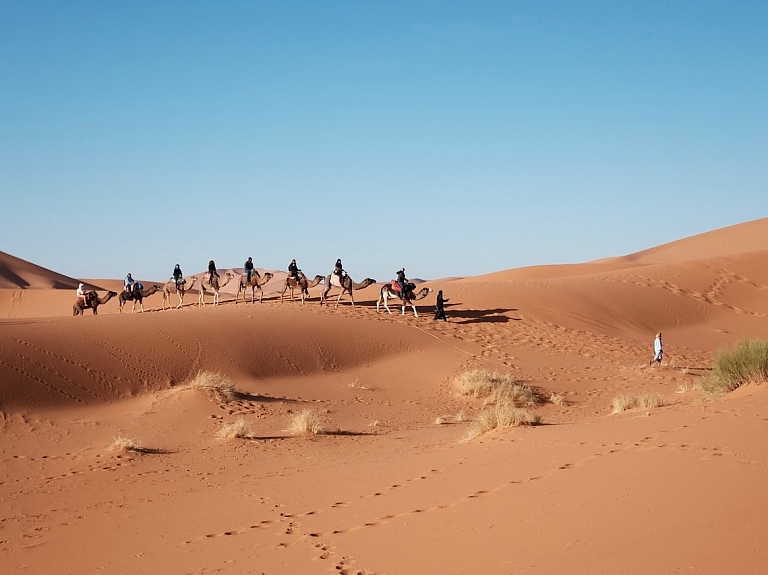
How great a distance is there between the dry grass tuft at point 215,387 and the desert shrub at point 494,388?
6.61 meters

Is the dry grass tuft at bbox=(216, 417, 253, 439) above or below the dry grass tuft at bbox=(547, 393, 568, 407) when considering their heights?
above

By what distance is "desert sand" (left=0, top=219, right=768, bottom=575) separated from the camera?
718cm

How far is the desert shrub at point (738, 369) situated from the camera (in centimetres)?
1473

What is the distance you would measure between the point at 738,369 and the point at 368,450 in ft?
23.9

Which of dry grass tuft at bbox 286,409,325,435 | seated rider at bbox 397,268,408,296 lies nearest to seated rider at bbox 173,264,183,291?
seated rider at bbox 397,268,408,296

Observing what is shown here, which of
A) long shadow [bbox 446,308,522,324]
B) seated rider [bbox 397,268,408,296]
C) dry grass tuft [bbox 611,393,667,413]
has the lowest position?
dry grass tuft [bbox 611,393,667,413]

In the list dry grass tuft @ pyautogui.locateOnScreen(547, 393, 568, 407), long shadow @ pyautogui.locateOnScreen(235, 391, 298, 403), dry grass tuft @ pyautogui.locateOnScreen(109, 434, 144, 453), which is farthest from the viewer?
dry grass tuft @ pyautogui.locateOnScreen(547, 393, 568, 407)

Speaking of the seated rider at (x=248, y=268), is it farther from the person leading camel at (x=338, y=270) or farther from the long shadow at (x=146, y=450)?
the long shadow at (x=146, y=450)

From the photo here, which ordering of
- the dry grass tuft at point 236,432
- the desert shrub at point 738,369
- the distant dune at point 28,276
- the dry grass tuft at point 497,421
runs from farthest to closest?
1. the distant dune at point 28,276
2. the dry grass tuft at point 236,432
3. the desert shrub at point 738,369
4. the dry grass tuft at point 497,421

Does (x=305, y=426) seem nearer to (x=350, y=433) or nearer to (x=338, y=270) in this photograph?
(x=350, y=433)

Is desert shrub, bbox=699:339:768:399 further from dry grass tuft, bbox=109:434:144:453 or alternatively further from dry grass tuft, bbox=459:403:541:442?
dry grass tuft, bbox=109:434:144:453

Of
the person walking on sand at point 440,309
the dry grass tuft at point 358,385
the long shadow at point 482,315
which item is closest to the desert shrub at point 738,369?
the dry grass tuft at point 358,385

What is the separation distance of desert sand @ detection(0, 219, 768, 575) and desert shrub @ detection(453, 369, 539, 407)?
1.43 ft

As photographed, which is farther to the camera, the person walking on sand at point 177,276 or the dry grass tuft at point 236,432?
the person walking on sand at point 177,276
